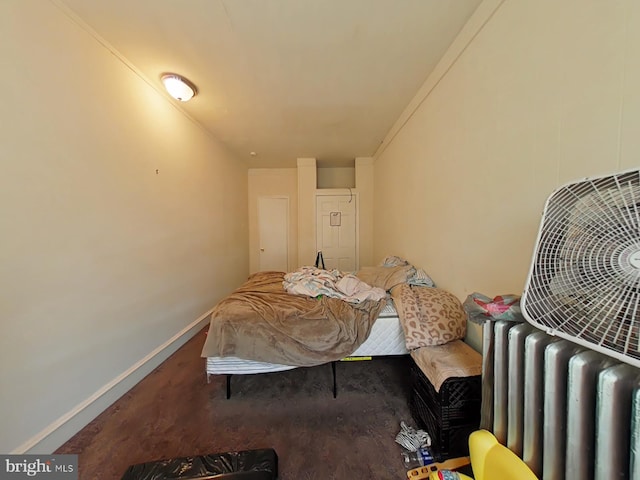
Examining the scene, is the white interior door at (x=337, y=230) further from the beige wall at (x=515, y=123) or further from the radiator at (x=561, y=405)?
the radiator at (x=561, y=405)

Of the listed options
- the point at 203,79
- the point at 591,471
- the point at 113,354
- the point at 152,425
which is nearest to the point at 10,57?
the point at 203,79

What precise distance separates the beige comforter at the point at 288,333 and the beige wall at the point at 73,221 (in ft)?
2.51

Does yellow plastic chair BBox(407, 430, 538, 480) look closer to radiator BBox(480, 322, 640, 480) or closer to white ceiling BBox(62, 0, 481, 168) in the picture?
radiator BBox(480, 322, 640, 480)

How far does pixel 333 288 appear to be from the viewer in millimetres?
2139

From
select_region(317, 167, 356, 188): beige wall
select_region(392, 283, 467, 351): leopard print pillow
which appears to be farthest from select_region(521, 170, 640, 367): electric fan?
select_region(317, 167, 356, 188): beige wall

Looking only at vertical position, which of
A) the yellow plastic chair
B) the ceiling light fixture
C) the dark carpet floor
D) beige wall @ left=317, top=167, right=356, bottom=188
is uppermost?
the ceiling light fixture

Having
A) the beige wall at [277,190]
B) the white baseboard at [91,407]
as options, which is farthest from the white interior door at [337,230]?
the white baseboard at [91,407]

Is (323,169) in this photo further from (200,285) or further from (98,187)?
(98,187)

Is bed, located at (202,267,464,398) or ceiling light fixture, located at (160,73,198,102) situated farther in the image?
ceiling light fixture, located at (160,73,198,102)

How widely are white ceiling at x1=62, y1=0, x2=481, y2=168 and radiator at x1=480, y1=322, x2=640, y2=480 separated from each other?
6.09 ft

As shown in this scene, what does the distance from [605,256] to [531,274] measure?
0.53 feet

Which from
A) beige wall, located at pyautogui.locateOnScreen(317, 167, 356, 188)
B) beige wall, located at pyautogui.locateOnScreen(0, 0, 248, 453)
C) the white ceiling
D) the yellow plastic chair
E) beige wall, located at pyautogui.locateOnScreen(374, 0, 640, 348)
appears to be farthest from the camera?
beige wall, located at pyautogui.locateOnScreen(317, 167, 356, 188)

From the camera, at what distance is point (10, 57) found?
1.17m

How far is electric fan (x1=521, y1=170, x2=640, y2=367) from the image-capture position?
52 cm
